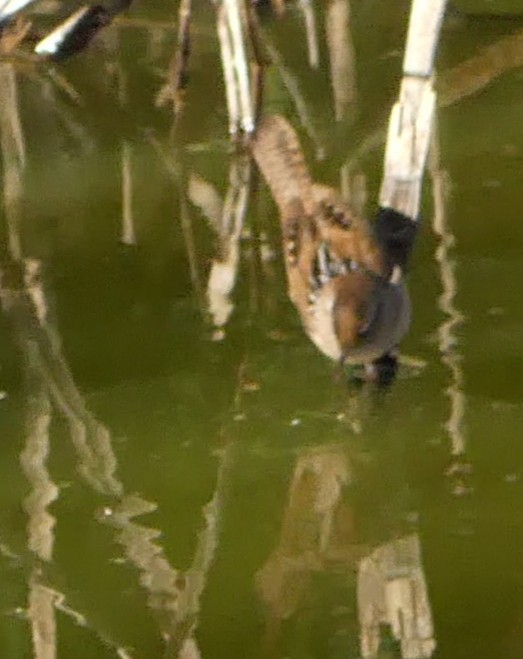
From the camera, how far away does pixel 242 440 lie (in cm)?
429

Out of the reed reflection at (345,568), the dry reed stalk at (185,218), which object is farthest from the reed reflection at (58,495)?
the dry reed stalk at (185,218)

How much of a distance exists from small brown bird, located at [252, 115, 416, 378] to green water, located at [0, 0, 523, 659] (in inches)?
4.6

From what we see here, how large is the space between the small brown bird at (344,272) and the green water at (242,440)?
12 cm

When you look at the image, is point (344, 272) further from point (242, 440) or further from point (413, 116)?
point (242, 440)

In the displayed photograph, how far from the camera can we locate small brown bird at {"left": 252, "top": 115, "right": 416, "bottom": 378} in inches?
176

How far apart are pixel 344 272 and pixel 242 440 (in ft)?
2.11

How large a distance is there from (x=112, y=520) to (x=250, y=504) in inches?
12.5

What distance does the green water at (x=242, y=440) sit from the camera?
3615 mm

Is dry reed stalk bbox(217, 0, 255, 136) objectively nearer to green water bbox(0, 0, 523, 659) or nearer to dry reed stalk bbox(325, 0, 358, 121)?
green water bbox(0, 0, 523, 659)

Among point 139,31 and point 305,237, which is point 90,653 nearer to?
point 305,237

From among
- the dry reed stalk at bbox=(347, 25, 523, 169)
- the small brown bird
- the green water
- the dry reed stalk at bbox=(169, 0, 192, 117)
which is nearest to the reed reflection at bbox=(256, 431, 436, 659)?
the green water

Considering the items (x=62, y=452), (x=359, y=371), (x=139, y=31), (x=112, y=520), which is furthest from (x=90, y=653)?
(x=139, y=31)

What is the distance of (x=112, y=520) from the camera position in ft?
13.0

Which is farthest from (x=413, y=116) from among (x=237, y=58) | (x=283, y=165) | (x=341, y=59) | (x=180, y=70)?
(x=341, y=59)
